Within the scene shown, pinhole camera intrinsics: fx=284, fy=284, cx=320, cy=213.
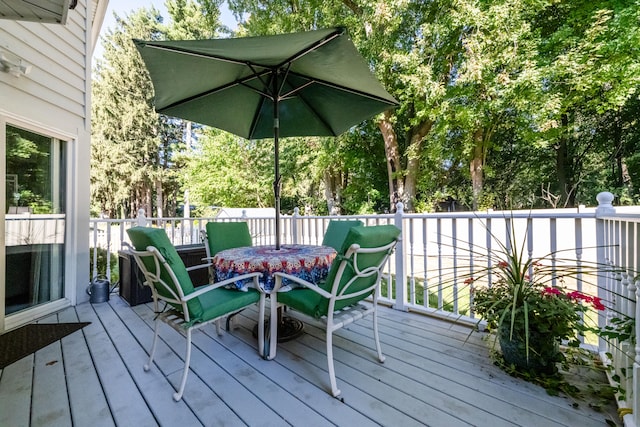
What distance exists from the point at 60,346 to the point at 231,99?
277 cm

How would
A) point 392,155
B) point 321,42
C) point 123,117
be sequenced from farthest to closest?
1. point 123,117
2. point 392,155
3. point 321,42

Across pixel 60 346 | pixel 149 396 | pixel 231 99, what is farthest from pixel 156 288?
pixel 231 99

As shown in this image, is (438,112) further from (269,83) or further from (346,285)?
(346,285)

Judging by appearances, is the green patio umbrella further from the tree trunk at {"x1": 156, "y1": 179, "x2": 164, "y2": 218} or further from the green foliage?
the tree trunk at {"x1": 156, "y1": 179, "x2": 164, "y2": 218}

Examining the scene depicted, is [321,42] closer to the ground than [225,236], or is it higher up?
higher up

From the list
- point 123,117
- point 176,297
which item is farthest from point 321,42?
point 123,117

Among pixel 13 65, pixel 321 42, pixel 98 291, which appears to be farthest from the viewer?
pixel 98 291

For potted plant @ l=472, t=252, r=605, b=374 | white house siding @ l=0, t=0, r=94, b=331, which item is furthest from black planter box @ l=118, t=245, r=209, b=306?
potted plant @ l=472, t=252, r=605, b=374

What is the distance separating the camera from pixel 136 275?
3396 millimetres

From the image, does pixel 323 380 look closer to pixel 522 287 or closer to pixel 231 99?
pixel 522 287

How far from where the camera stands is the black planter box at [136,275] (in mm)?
3482

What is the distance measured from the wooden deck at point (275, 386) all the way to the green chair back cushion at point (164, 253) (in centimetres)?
54

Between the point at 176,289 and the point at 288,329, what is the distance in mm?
1252

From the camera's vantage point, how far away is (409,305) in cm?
319
